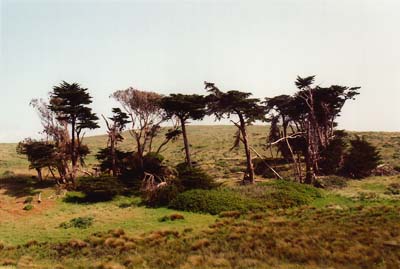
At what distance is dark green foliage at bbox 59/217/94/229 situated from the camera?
2377 centimetres

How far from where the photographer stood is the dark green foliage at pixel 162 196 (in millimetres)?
29203

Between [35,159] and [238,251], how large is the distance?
31387mm

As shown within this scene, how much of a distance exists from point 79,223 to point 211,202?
977 centimetres

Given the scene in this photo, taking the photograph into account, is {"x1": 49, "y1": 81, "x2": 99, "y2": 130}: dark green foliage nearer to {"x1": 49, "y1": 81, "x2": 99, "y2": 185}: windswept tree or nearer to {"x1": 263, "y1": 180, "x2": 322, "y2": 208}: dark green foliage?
{"x1": 49, "y1": 81, "x2": 99, "y2": 185}: windswept tree

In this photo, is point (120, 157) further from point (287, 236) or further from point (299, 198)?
point (287, 236)

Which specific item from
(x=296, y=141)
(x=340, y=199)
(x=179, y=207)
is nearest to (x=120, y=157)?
(x=179, y=207)

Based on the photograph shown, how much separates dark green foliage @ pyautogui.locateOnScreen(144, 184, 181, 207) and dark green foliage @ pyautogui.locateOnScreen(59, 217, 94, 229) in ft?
19.3

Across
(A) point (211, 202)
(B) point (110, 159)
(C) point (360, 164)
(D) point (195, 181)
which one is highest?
(B) point (110, 159)

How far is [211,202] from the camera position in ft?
87.9

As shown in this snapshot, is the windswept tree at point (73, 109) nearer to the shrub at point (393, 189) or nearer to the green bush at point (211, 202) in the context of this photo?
the green bush at point (211, 202)

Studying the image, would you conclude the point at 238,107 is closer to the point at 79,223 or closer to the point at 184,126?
the point at 184,126

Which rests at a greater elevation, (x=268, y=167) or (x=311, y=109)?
(x=311, y=109)

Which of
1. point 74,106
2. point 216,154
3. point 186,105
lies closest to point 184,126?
point 186,105

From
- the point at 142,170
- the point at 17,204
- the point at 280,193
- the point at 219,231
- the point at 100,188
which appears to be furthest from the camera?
the point at 142,170
